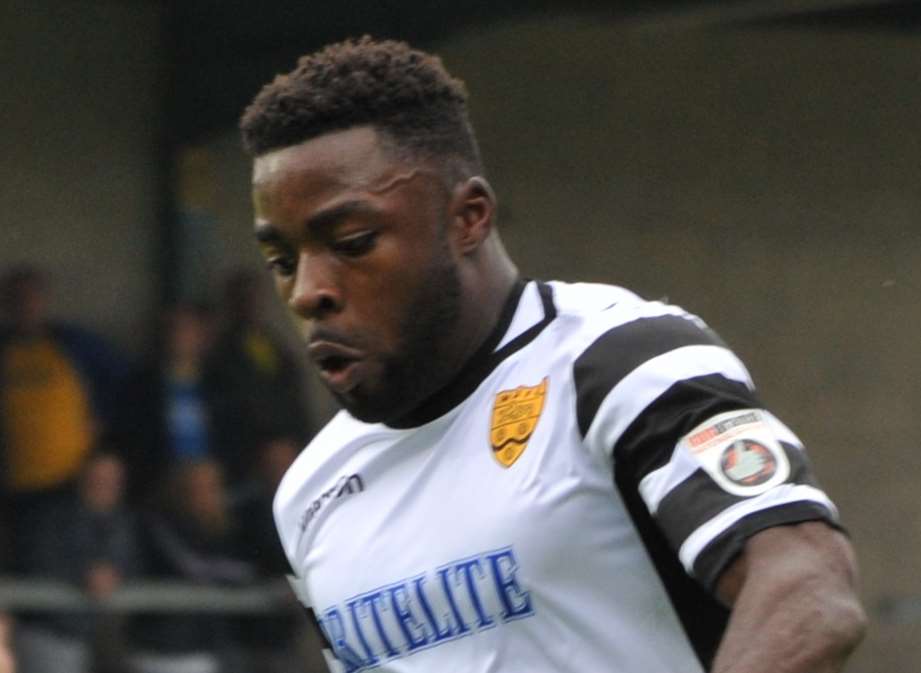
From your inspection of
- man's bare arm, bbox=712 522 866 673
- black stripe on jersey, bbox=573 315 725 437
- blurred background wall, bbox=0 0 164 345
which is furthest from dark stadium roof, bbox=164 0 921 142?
man's bare arm, bbox=712 522 866 673

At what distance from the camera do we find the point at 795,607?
217 centimetres

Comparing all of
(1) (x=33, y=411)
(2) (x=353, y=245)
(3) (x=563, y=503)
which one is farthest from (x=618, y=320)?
(1) (x=33, y=411)

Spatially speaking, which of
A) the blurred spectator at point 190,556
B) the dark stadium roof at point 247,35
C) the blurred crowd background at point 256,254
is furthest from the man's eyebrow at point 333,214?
the dark stadium roof at point 247,35

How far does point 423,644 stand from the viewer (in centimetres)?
267

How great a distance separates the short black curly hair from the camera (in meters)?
2.70

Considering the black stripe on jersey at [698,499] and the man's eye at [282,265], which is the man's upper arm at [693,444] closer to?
the black stripe on jersey at [698,499]

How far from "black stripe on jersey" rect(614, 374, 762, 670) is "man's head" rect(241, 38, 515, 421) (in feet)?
1.24

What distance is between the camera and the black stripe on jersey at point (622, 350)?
2.45 meters

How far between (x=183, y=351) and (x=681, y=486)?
6.06 m

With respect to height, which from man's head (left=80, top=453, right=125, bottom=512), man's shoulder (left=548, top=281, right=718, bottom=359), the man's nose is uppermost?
the man's nose

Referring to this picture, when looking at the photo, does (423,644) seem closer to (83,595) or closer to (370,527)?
(370,527)

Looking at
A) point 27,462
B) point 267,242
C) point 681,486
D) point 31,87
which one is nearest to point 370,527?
point 267,242

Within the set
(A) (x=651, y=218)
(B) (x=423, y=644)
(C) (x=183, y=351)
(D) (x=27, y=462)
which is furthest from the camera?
(A) (x=651, y=218)

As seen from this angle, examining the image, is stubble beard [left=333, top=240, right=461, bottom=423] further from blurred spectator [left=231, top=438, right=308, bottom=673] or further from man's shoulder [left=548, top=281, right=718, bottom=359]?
blurred spectator [left=231, top=438, right=308, bottom=673]
